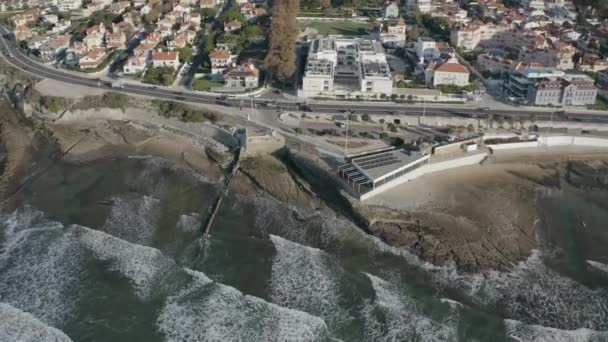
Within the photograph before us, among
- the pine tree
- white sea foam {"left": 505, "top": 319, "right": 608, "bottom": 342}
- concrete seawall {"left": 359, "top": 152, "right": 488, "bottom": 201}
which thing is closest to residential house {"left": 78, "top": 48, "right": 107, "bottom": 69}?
the pine tree

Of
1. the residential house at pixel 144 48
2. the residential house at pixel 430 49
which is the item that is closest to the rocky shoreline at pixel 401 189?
the residential house at pixel 144 48

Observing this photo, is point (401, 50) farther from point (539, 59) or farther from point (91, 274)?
point (91, 274)

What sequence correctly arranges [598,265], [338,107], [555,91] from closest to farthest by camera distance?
[598,265] < [338,107] < [555,91]

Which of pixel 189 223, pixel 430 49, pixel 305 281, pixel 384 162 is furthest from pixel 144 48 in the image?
pixel 305 281

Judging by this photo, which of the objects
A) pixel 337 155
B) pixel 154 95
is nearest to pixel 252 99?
pixel 154 95

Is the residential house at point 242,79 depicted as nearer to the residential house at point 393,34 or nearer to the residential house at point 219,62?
the residential house at point 219,62

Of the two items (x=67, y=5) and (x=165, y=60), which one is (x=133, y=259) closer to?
(x=165, y=60)

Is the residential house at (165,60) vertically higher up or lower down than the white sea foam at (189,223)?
higher up
